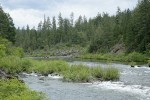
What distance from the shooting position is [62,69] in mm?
48938

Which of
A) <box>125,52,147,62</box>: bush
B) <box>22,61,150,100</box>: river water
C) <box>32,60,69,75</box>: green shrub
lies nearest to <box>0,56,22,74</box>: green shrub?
<box>32,60,69,75</box>: green shrub

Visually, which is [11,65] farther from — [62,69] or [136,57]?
[136,57]

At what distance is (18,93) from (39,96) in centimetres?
112

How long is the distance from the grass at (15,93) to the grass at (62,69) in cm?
2261

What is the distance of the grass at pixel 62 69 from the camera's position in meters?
42.0

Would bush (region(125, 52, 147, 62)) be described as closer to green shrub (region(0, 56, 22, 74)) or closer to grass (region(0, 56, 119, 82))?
grass (region(0, 56, 119, 82))

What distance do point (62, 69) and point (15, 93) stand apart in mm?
30457

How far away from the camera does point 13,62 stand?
51.1 m

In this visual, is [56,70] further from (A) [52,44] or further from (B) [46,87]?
(A) [52,44]

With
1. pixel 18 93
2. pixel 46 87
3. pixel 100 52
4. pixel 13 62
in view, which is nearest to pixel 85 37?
pixel 100 52

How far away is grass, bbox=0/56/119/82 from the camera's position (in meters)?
42.0

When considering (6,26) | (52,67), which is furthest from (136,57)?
(52,67)

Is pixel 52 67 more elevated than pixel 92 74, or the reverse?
pixel 52 67

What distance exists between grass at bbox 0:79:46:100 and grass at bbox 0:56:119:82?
22.6 meters
